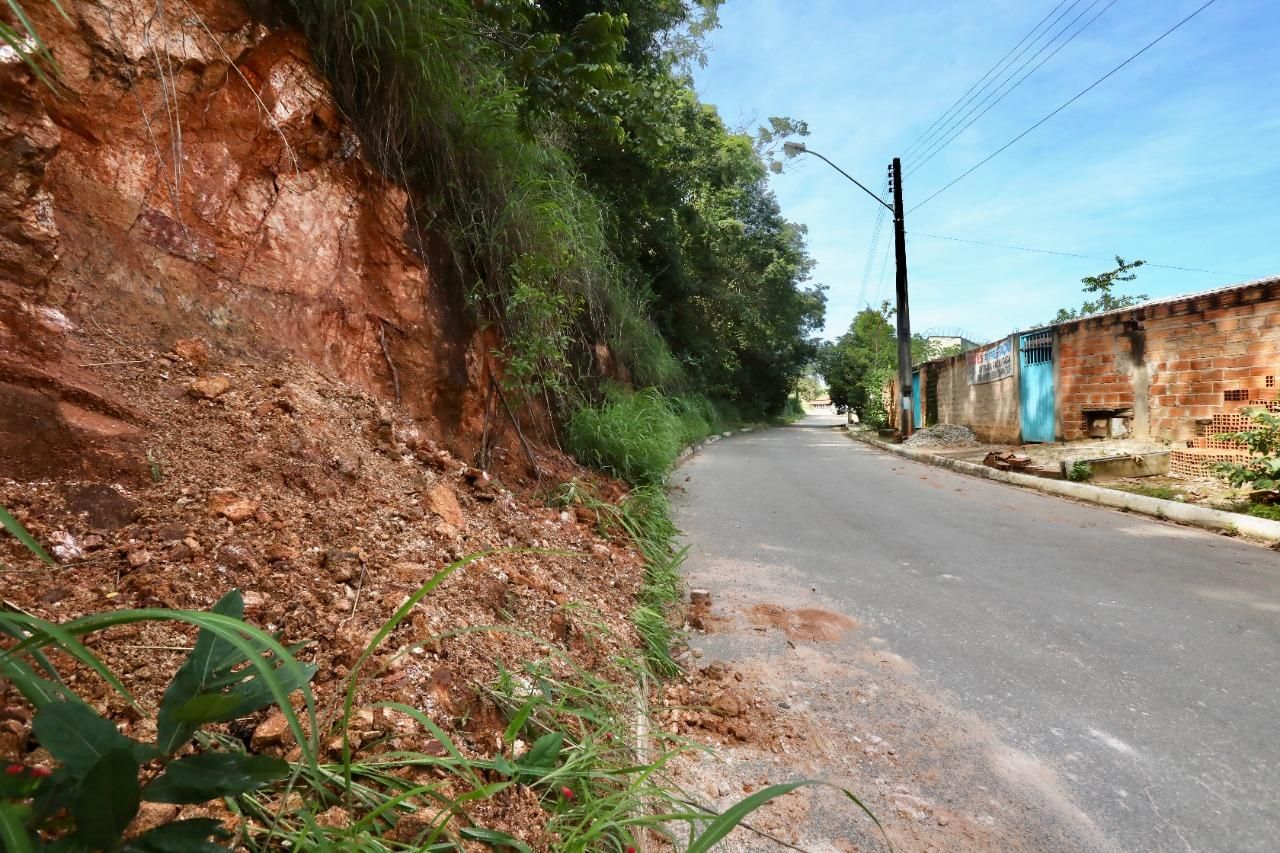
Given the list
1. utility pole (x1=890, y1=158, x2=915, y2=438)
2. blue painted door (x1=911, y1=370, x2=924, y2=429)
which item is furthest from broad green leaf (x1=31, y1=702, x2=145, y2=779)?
blue painted door (x1=911, y1=370, x2=924, y2=429)

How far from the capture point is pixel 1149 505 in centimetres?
629

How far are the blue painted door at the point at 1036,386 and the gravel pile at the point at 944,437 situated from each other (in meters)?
1.77

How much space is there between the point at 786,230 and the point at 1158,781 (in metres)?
23.2

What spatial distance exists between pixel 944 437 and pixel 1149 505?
880 cm

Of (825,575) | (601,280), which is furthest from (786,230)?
(825,575)

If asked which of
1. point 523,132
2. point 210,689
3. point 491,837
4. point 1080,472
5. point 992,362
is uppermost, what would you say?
point 523,132

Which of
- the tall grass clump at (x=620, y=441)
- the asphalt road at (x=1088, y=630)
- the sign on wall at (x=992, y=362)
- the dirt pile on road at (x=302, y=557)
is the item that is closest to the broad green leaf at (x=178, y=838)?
the dirt pile on road at (x=302, y=557)

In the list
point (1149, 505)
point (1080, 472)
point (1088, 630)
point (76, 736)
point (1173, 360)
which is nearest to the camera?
point (76, 736)

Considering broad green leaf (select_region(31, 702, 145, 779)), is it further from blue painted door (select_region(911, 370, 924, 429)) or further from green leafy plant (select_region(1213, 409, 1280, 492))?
blue painted door (select_region(911, 370, 924, 429))

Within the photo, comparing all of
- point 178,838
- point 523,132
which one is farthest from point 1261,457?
point 178,838

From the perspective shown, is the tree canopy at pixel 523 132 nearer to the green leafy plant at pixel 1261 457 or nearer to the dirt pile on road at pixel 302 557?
the dirt pile on road at pixel 302 557

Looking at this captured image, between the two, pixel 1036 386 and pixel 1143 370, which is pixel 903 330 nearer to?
pixel 1036 386

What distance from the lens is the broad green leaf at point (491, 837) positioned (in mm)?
1225

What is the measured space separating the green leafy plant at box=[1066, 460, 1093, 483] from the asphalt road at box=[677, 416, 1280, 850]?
1422 mm
